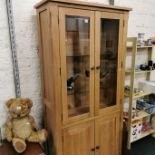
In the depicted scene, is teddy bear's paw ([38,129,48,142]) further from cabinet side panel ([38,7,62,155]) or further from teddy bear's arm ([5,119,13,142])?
teddy bear's arm ([5,119,13,142])

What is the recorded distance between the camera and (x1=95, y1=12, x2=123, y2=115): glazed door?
1.57m

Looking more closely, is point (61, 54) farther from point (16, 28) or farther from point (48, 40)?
point (16, 28)

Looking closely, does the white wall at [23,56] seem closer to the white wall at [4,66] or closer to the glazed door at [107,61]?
the white wall at [4,66]

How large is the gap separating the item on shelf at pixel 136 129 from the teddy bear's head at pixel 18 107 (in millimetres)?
1555

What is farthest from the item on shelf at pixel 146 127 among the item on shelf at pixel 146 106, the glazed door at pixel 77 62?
the glazed door at pixel 77 62

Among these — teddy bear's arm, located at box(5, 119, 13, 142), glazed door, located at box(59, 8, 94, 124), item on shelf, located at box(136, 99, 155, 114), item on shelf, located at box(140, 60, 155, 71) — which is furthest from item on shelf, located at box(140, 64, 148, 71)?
→ teddy bear's arm, located at box(5, 119, 13, 142)

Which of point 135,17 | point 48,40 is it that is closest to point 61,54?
point 48,40

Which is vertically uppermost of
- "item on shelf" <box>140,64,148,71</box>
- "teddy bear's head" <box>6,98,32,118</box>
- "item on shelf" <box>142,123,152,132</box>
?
"item on shelf" <box>140,64,148,71</box>

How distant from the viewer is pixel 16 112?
1.55 metres

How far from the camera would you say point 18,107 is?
5.08 ft

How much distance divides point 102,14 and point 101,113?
1.02 meters

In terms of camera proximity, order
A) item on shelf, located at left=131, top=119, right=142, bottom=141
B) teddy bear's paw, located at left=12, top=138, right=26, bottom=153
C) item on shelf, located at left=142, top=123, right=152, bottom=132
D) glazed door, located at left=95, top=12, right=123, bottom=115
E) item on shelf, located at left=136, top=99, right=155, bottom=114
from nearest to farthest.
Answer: teddy bear's paw, located at left=12, top=138, right=26, bottom=153
glazed door, located at left=95, top=12, right=123, bottom=115
item on shelf, located at left=131, top=119, right=142, bottom=141
item on shelf, located at left=136, top=99, right=155, bottom=114
item on shelf, located at left=142, top=123, right=152, bottom=132

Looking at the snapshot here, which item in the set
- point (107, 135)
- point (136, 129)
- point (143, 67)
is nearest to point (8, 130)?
point (107, 135)

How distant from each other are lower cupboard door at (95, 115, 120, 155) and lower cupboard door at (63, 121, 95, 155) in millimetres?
73
